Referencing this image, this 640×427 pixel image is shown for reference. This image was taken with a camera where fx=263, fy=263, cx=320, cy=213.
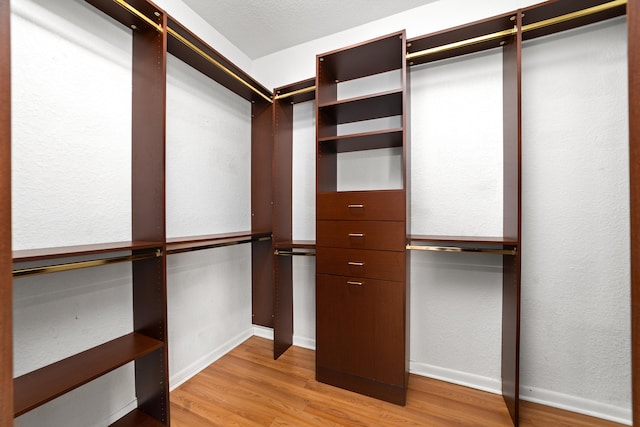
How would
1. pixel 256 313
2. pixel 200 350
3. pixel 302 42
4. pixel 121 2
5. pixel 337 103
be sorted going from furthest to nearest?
pixel 256 313 → pixel 302 42 → pixel 200 350 → pixel 337 103 → pixel 121 2

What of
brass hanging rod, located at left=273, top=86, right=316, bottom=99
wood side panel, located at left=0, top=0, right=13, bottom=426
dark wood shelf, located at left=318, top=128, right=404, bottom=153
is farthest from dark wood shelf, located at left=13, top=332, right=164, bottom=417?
brass hanging rod, located at left=273, top=86, right=316, bottom=99

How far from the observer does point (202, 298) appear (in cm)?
200

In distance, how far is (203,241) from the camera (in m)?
1.64

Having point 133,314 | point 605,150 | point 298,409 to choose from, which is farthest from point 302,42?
point 298,409

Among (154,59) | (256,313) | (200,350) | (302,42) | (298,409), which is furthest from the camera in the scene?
(256,313)

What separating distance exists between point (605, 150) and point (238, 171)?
8.16 ft

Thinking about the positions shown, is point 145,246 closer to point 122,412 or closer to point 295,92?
point 122,412

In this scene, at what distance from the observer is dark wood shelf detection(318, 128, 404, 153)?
1.69 meters

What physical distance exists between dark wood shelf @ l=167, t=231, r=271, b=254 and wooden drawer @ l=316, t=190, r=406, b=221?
0.63m

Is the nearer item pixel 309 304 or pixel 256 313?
pixel 309 304

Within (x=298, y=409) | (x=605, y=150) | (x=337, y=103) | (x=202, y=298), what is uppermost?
(x=337, y=103)

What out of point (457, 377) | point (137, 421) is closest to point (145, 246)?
point (137, 421)

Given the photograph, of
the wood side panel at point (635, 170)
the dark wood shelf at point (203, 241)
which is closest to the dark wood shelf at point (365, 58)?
the wood side panel at point (635, 170)

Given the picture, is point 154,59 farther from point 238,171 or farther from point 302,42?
point 302,42
